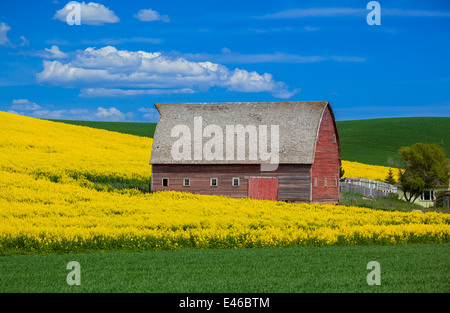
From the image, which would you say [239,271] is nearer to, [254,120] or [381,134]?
[254,120]

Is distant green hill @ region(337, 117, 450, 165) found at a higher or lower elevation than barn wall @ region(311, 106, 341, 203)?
higher

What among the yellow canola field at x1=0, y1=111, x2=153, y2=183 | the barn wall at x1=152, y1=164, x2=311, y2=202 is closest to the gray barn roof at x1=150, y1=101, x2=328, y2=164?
the barn wall at x1=152, y1=164, x2=311, y2=202

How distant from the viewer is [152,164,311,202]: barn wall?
3938 centimetres

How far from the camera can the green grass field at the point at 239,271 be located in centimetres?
1195

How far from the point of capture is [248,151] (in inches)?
1583

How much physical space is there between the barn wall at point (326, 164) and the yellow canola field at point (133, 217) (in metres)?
7.28

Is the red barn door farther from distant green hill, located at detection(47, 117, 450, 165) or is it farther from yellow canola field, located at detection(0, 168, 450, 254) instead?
distant green hill, located at detection(47, 117, 450, 165)

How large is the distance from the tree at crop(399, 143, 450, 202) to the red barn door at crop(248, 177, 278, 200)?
1638 centimetres

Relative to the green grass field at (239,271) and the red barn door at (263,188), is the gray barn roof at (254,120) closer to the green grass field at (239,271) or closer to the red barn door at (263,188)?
the red barn door at (263,188)

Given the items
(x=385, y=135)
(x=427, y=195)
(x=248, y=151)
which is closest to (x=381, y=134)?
(x=385, y=135)

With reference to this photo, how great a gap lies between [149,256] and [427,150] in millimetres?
38755
